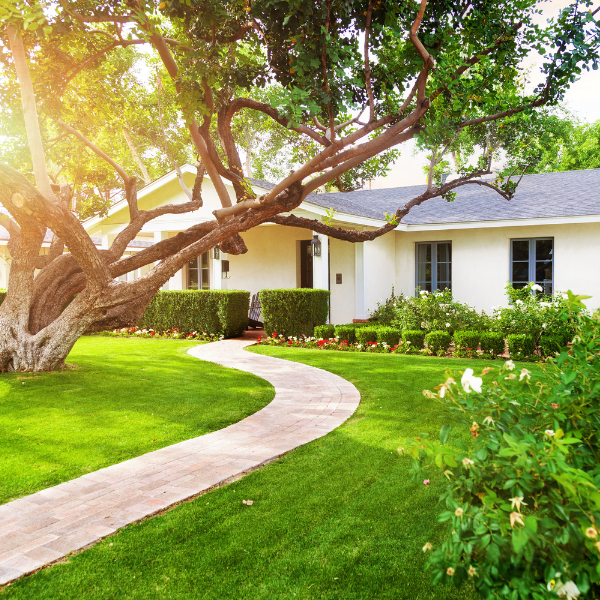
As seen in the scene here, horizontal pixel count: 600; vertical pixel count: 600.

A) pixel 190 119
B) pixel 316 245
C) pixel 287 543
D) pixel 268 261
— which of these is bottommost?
pixel 287 543

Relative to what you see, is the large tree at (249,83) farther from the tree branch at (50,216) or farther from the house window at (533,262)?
the house window at (533,262)

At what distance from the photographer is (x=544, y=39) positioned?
709 centimetres

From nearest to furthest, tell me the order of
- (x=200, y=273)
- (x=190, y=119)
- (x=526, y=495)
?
(x=526, y=495), (x=190, y=119), (x=200, y=273)

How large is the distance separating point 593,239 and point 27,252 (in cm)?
1290

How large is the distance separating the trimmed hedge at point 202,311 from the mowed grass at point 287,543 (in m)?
8.88

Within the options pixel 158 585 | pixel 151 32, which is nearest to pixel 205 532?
pixel 158 585

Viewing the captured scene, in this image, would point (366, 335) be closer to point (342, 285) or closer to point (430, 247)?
point (342, 285)

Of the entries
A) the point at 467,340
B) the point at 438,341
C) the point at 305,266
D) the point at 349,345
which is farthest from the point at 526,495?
the point at 305,266

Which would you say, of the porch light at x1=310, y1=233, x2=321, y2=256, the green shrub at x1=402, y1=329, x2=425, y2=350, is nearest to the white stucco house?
the porch light at x1=310, y1=233, x2=321, y2=256

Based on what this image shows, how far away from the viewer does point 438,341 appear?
412 inches

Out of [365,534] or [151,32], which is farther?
[151,32]

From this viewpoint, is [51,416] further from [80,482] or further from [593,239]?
[593,239]

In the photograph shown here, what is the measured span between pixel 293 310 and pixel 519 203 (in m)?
7.36

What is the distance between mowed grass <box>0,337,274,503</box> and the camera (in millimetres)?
4656
